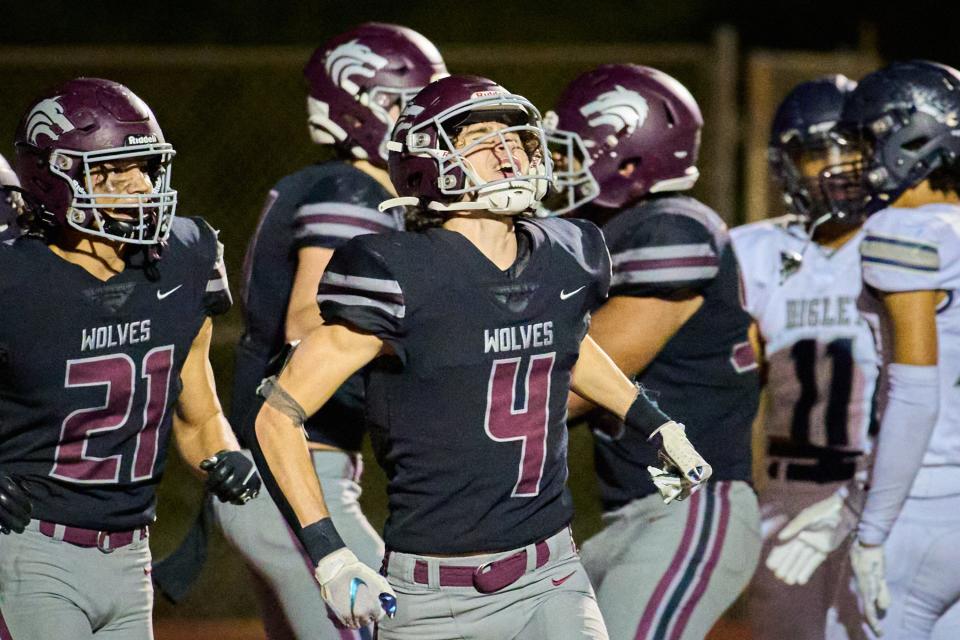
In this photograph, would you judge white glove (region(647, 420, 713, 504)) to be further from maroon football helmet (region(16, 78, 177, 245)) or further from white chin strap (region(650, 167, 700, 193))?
maroon football helmet (region(16, 78, 177, 245))

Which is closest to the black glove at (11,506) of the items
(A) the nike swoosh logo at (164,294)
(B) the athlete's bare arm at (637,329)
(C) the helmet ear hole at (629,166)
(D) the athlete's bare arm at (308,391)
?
(A) the nike swoosh logo at (164,294)

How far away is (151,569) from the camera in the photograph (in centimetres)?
389

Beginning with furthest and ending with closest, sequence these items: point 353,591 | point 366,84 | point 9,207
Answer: point 366,84, point 9,207, point 353,591

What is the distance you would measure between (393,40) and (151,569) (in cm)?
172

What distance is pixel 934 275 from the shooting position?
12.9ft

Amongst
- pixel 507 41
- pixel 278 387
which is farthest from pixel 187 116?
pixel 278 387

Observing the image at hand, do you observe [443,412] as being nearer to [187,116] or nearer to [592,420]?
[592,420]

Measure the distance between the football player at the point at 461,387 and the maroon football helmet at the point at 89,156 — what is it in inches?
24.6

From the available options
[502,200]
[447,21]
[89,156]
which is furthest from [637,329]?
[447,21]

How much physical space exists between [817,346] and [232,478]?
1843 mm

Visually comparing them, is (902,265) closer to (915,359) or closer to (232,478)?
(915,359)

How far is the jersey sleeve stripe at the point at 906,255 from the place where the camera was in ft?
12.9

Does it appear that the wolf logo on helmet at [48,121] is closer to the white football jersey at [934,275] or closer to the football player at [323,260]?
the football player at [323,260]

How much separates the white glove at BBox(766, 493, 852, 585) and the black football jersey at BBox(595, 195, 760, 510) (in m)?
0.28
